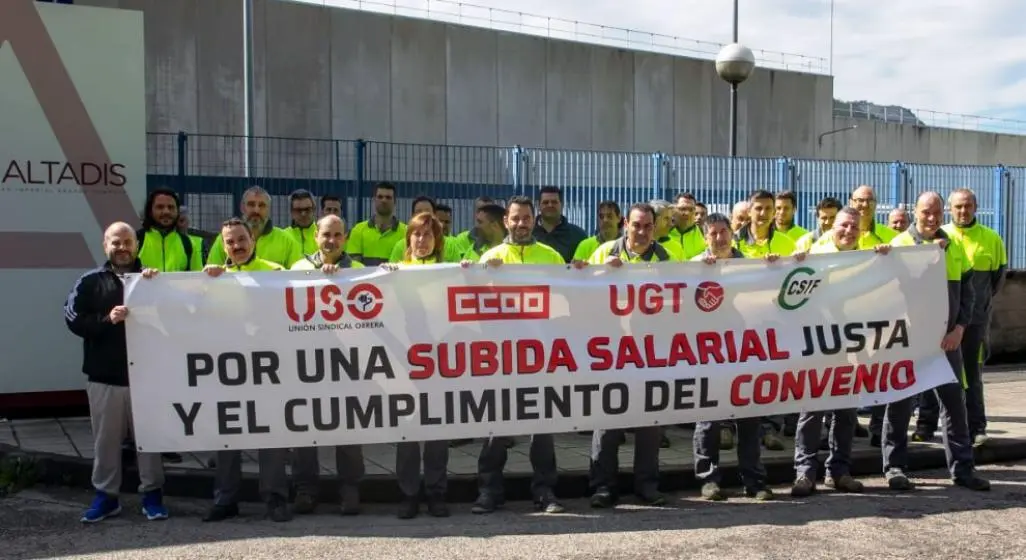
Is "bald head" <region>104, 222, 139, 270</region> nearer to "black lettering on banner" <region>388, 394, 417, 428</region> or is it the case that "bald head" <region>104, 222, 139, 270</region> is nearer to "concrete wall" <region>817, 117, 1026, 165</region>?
"black lettering on banner" <region>388, 394, 417, 428</region>

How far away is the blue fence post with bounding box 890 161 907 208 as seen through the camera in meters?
13.2

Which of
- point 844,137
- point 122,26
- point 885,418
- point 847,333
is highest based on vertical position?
point 844,137

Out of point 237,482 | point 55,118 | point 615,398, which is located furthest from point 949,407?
point 55,118

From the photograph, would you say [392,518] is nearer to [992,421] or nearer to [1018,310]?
[992,421]

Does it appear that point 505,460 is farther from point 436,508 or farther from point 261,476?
point 261,476

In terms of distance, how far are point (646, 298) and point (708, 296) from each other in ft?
1.42

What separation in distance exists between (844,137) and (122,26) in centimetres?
3567

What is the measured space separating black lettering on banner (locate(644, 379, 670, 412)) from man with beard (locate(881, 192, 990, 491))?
1.70 meters

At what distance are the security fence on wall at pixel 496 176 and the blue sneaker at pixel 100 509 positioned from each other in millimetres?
4889

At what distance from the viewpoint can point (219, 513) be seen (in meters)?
6.05

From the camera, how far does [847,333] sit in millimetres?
6824

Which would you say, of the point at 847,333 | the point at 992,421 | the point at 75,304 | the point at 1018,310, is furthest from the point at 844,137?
the point at 75,304

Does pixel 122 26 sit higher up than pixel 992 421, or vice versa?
pixel 122 26

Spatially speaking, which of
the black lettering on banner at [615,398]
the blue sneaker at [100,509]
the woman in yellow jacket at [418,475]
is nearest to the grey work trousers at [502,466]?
the woman in yellow jacket at [418,475]
